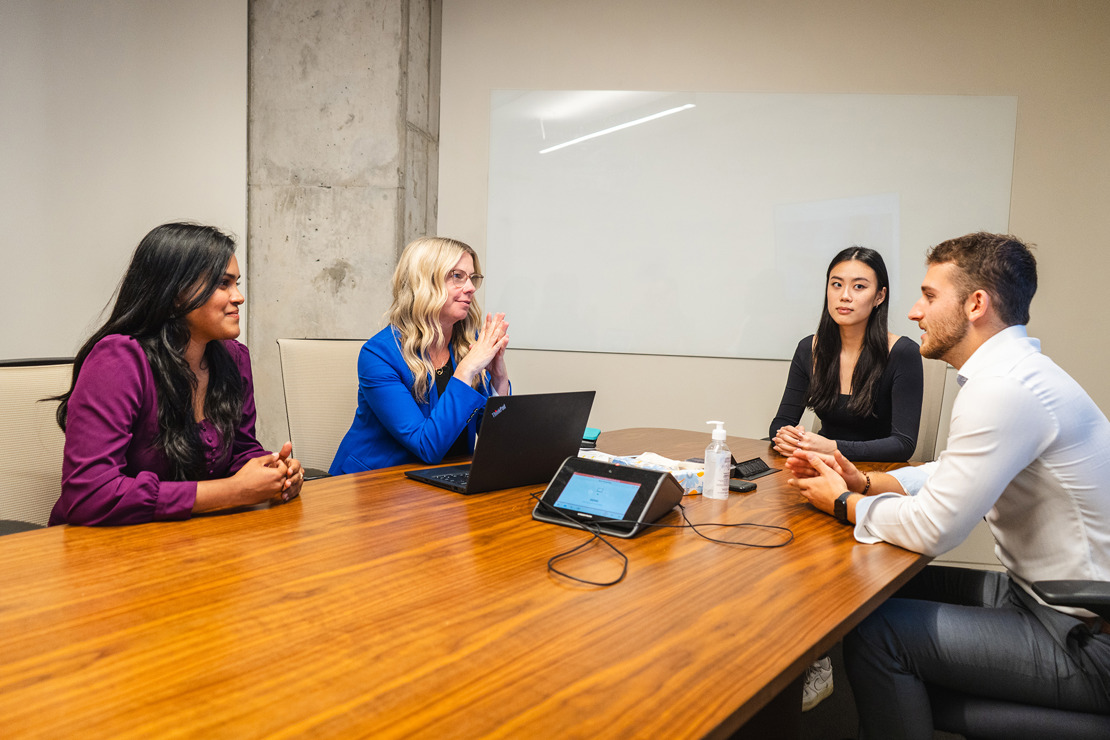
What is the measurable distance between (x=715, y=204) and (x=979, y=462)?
115 inches

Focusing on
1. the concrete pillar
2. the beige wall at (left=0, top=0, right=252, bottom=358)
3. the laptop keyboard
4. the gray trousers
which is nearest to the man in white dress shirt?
the gray trousers

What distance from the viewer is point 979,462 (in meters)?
1.43

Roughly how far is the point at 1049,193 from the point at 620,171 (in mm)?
2228

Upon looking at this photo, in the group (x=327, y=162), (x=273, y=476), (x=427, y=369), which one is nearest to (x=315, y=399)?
(x=427, y=369)

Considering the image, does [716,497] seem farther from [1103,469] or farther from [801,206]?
[801,206]

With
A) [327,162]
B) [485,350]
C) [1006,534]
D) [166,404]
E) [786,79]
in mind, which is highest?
[786,79]

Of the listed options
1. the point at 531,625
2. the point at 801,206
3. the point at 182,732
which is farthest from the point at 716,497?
the point at 801,206

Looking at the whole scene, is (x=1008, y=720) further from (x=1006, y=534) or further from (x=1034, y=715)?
(x=1006, y=534)

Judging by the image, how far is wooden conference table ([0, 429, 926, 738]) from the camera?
0.78m

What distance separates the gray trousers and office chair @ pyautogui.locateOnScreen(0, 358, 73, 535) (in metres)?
1.83

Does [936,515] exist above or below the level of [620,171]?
below

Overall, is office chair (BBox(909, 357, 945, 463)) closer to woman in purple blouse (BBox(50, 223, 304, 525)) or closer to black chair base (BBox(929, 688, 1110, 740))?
black chair base (BBox(929, 688, 1110, 740))

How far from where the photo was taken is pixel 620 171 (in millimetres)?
4203

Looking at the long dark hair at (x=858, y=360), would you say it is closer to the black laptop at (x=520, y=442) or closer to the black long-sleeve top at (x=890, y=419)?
the black long-sleeve top at (x=890, y=419)
